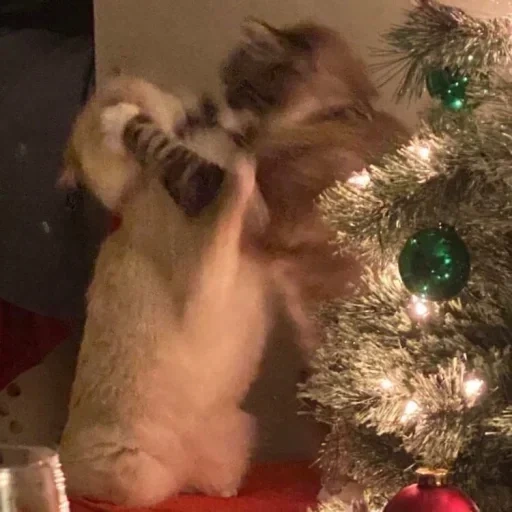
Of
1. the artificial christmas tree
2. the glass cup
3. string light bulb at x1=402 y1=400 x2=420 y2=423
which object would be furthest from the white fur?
the glass cup

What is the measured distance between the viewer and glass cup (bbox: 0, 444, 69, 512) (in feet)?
1.59

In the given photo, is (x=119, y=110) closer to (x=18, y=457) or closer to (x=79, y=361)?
(x=79, y=361)

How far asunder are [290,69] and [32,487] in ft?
2.85

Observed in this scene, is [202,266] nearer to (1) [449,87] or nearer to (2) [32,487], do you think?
(1) [449,87]

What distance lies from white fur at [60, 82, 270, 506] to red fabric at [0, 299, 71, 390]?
137 mm

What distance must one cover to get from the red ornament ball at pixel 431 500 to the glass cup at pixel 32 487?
0.30m

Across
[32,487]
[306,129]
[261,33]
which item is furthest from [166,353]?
[32,487]

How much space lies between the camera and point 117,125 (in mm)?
1225

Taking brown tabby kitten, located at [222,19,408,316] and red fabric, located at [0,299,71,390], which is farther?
red fabric, located at [0,299,71,390]

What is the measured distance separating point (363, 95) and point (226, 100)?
0.20m

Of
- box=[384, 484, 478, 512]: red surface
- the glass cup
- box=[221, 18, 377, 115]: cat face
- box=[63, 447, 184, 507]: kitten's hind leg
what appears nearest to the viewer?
the glass cup

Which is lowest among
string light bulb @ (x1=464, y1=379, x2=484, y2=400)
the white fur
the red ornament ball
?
the white fur

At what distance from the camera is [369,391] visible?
83 centimetres

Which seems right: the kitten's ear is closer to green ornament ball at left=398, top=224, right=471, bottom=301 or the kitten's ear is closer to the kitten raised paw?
the kitten raised paw
